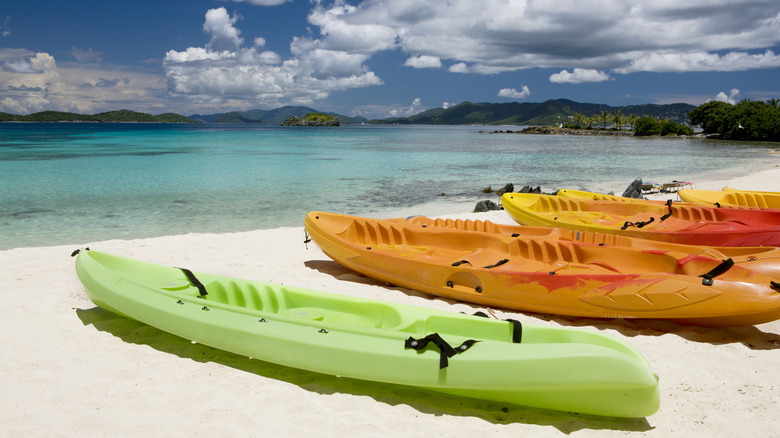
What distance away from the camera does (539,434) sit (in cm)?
312

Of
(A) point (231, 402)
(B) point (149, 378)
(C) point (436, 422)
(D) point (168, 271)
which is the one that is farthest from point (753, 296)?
(D) point (168, 271)

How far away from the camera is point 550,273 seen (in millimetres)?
4992

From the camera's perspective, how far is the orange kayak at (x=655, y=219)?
6.92m

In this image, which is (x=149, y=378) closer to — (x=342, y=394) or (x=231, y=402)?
(x=231, y=402)

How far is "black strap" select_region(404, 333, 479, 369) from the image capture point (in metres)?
A: 3.26

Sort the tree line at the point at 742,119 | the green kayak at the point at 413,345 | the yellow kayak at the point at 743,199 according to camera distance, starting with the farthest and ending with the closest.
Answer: the tree line at the point at 742,119
the yellow kayak at the point at 743,199
the green kayak at the point at 413,345

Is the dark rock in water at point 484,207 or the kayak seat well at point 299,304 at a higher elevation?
the kayak seat well at point 299,304

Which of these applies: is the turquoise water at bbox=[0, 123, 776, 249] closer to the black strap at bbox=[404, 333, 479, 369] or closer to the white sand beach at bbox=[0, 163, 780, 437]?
the white sand beach at bbox=[0, 163, 780, 437]

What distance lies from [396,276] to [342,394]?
2.39 m

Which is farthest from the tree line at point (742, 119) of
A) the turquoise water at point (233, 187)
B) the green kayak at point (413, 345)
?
the green kayak at point (413, 345)

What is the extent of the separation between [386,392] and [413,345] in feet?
1.94

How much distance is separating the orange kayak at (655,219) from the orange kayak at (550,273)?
2270 mm

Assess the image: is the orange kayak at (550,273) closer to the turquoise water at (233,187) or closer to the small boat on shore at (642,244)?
the small boat on shore at (642,244)

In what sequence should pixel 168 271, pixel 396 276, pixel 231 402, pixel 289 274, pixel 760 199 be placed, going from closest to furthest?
pixel 231 402 → pixel 168 271 → pixel 396 276 → pixel 289 274 → pixel 760 199
